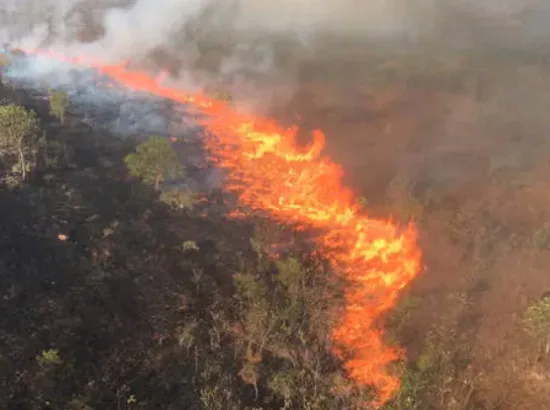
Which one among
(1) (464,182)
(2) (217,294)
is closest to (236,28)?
(1) (464,182)

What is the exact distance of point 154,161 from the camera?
29.3m

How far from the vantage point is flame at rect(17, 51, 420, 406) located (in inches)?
880

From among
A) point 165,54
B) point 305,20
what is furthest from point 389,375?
point 305,20

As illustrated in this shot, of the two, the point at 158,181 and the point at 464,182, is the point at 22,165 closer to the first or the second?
the point at 158,181

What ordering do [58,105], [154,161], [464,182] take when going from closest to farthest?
[154,161] → [464,182] → [58,105]

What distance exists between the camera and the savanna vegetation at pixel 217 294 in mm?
19969

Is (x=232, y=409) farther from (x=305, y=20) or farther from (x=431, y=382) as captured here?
(x=305, y=20)

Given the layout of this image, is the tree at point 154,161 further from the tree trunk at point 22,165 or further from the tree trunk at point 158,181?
the tree trunk at point 22,165

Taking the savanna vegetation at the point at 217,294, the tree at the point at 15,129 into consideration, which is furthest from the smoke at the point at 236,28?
the tree at the point at 15,129

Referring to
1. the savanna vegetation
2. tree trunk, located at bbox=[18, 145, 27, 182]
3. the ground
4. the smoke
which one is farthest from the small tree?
the ground

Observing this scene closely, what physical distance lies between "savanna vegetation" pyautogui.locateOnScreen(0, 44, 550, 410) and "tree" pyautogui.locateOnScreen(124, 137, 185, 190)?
0.24 ft

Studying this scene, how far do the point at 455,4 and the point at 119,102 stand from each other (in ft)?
149

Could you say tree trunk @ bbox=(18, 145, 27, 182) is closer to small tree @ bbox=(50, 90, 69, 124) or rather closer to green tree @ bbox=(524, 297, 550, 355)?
small tree @ bbox=(50, 90, 69, 124)

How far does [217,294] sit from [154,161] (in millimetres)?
8616
